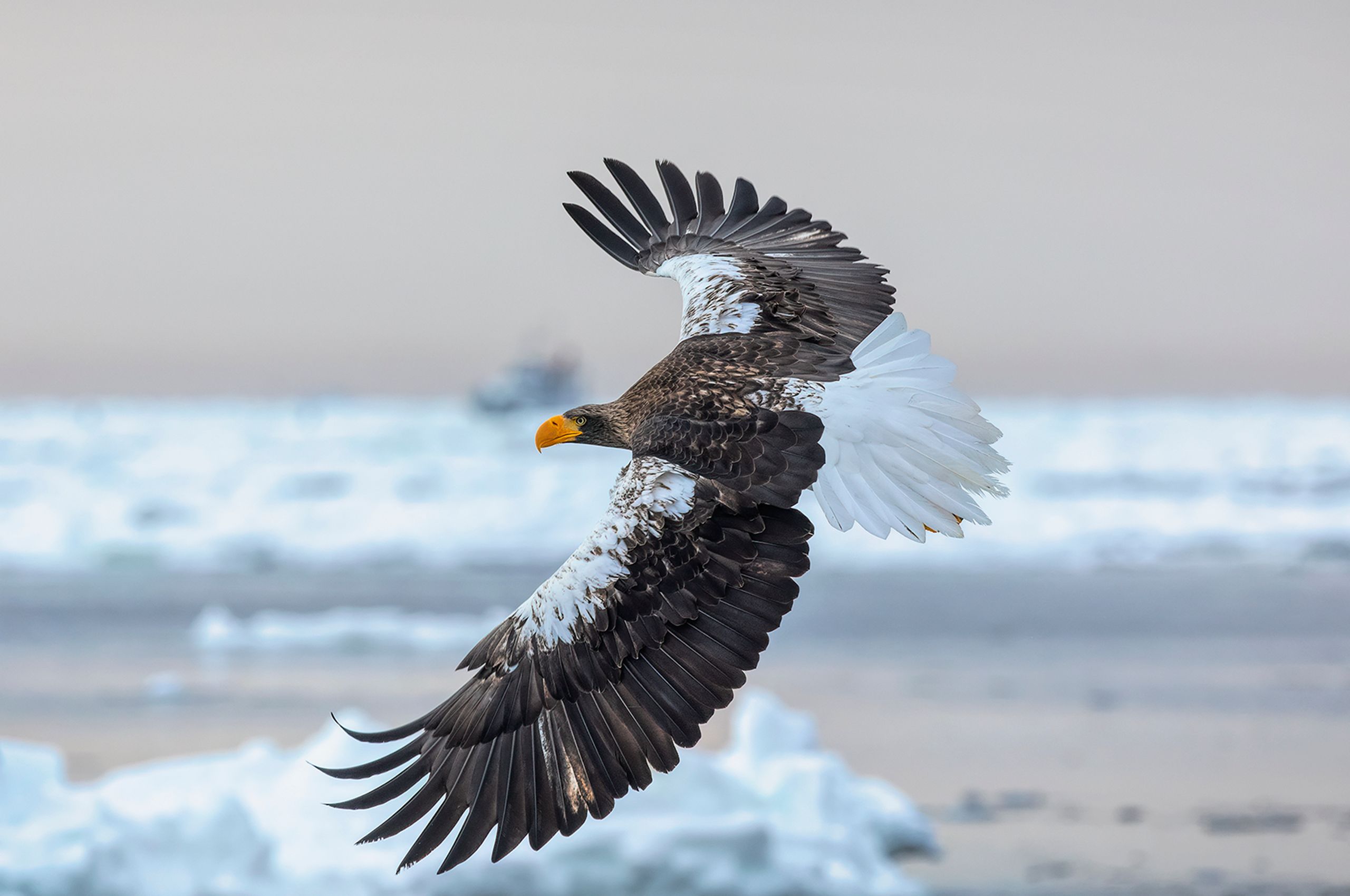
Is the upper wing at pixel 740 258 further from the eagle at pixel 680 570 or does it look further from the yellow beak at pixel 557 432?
the yellow beak at pixel 557 432

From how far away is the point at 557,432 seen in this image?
460cm

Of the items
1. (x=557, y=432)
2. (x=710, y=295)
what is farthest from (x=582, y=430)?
(x=710, y=295)

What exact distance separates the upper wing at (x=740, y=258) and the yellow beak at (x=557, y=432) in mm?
447

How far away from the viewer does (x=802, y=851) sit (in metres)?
6.79

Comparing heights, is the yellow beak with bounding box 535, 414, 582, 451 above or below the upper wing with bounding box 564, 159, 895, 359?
below

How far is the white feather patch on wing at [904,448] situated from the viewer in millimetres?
3996

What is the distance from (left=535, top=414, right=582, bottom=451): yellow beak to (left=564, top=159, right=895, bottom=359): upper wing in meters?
0.45

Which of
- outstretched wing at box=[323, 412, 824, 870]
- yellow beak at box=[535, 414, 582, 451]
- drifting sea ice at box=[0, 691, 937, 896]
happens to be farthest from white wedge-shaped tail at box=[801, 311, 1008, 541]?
drifting sea ice at box=[0, 691, 937, 896]

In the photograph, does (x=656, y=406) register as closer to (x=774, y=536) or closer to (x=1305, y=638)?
(x=774, y=536)

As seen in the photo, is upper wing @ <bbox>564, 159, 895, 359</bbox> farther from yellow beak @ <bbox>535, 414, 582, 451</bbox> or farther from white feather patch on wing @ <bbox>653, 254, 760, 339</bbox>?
yellow beak @ <bbox>535, 414, 582, 451</bbox>

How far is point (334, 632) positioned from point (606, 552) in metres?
7.16

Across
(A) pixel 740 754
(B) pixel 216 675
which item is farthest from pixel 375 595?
(A) pixel 740 754

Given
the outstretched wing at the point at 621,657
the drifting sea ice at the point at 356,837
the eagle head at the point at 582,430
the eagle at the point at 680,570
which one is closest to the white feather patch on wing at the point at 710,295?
the eagle at the point at 680,570

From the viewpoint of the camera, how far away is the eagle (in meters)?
3.59
